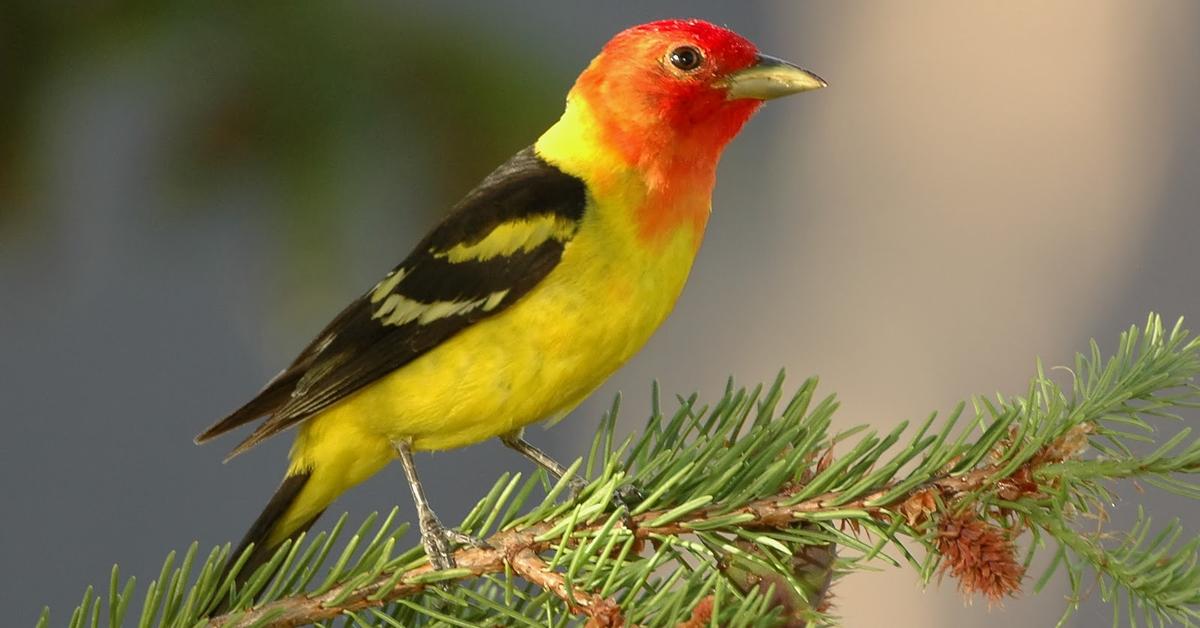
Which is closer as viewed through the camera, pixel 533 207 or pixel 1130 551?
pixel 1130 551

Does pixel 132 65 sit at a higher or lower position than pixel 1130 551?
higher

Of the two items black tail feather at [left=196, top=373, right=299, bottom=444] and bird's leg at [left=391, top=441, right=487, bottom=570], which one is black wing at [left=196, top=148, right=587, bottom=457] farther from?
bird's leg at [left=391, top=441, right=487, bottom=570]

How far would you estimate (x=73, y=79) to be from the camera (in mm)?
1042

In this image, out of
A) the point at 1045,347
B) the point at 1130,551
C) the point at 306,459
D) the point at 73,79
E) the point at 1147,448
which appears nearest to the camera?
the point at 1130,551

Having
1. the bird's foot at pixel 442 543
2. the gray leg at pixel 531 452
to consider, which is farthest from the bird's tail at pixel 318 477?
the bird's foot at pixel 442 543

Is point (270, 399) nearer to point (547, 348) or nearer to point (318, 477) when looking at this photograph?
point (318, 477)

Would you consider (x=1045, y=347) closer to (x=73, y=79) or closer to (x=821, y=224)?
(x=821, y=224)

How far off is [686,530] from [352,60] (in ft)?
1.62

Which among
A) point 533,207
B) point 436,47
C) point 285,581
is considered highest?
point 436,47

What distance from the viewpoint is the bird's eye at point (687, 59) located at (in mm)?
1187

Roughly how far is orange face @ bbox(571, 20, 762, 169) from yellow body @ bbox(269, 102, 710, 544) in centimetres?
3

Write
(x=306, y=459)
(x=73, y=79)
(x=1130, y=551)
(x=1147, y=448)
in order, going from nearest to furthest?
1. (x=1130, y=551)
2. (x=73, y=79)
3. (x=306, y=459)
4. (x=1147, y=448)

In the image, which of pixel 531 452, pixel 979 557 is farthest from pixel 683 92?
pixel 979 557

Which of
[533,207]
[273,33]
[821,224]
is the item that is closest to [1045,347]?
[821,224]
